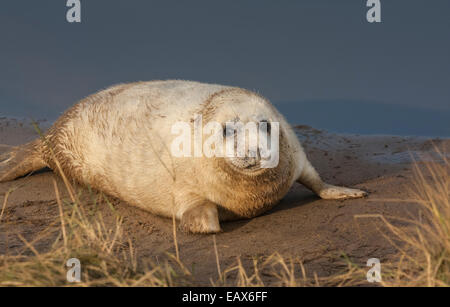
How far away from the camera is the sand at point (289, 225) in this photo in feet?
14.6

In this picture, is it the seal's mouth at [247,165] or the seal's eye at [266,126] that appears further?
the seal's eye at [266,126]

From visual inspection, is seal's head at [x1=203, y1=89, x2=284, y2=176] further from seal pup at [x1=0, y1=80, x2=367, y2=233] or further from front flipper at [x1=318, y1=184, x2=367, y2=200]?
front flipper at [x1=318, y1=184, x2=367, y2=200]

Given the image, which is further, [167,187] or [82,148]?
[82,148]

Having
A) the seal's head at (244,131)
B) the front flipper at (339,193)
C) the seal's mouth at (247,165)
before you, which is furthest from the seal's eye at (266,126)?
the front flipper at (339,193)

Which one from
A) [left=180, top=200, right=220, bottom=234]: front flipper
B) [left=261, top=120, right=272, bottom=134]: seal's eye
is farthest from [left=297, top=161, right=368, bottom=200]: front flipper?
[left=180, top=200, right=220, bottom=234]: front flipper

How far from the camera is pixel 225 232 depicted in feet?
18.0

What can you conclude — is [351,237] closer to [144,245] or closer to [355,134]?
[144,245]

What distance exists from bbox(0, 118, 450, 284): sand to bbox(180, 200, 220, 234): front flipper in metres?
0.11

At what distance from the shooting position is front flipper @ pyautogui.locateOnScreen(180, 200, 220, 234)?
5410mm

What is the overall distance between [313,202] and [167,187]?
1.94m

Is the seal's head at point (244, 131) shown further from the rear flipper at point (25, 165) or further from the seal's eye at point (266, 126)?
the rear flipper at point (25, 165)

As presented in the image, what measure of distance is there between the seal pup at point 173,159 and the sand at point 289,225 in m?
0.24

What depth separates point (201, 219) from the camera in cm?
543
